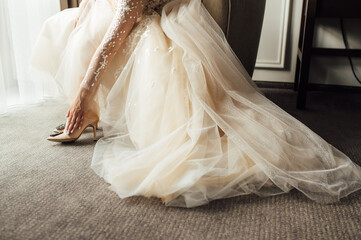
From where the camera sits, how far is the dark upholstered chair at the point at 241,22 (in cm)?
119

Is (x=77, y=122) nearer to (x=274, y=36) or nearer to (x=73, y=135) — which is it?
(x=73, y=135)

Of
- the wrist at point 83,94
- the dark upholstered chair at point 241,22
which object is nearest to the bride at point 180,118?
the wrist at point 83,94

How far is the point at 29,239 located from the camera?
2.25 ft

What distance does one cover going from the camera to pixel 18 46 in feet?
5.81

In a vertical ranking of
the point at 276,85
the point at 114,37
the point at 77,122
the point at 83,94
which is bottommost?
the point at 276,85

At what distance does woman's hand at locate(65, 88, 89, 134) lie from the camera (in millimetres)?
1150

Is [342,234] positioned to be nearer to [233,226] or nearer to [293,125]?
[233,226]

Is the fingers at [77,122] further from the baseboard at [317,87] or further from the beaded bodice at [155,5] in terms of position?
the baseboard at [317,87]

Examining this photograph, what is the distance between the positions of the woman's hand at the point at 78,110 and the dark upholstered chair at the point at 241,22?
532 millimetres

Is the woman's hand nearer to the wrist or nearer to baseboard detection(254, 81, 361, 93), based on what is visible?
the wrist

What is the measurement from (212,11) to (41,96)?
1.21 m

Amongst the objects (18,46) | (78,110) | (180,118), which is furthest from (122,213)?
(18,46)

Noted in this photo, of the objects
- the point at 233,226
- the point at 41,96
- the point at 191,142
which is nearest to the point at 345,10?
the point at 191,142

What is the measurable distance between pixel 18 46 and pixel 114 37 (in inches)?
36.2
